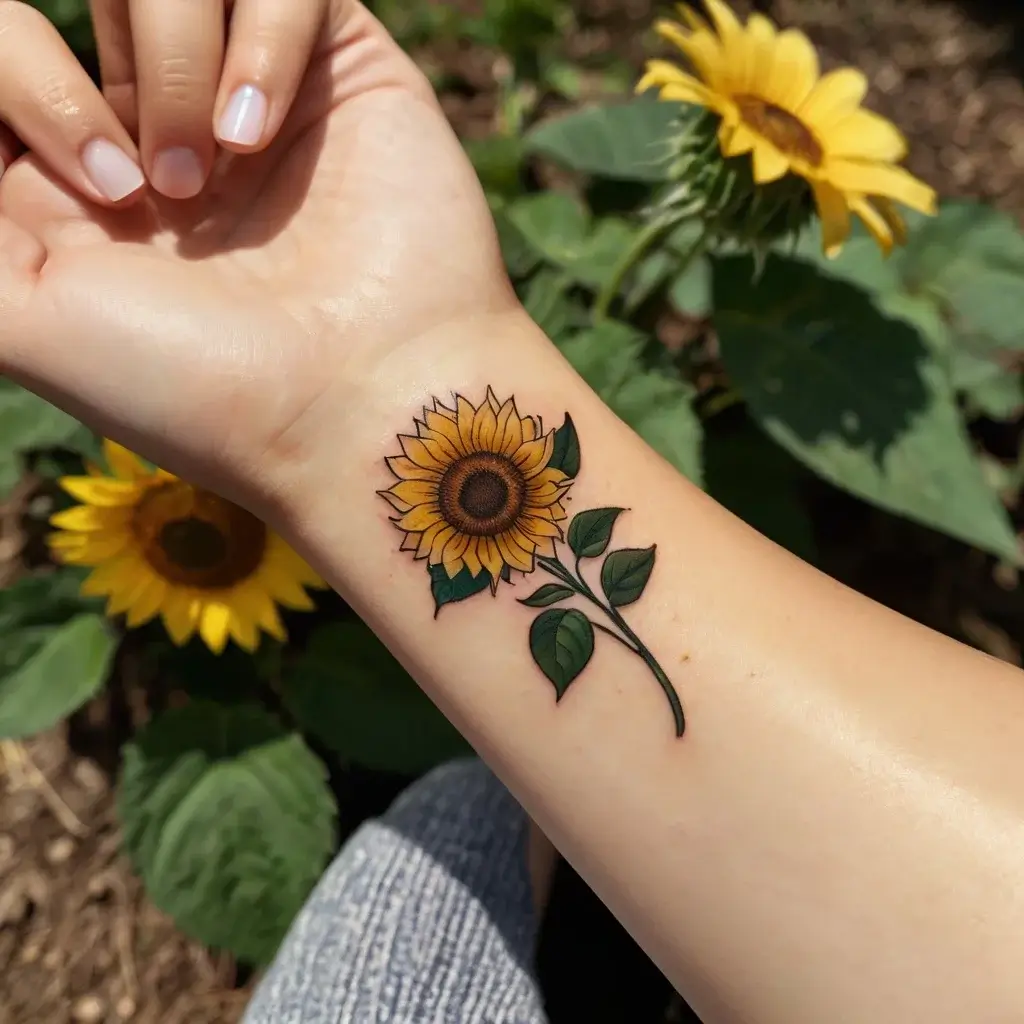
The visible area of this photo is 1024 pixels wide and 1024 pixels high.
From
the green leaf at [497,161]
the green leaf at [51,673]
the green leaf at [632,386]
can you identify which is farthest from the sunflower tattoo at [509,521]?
the green leaf at [497,161]

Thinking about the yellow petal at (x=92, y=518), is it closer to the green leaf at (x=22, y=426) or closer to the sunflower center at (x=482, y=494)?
the green leaf at (x=22, y=426)

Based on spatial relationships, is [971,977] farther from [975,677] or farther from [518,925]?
[518,925]

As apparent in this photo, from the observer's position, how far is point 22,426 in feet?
3.84

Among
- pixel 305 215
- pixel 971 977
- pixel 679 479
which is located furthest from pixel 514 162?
pixel 971 977

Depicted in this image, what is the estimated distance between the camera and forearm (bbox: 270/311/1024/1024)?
2.46ft

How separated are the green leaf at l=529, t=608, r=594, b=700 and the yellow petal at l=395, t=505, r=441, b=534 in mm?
140

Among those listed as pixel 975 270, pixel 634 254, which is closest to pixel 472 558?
pixel 634 254

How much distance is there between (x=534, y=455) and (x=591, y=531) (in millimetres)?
94

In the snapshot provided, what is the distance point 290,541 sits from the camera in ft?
3.25

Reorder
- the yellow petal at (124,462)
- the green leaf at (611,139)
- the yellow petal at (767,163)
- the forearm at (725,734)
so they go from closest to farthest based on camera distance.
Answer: the forearm at (725,734)
the yellow petal at (767,163)
the yellow petal at (124,462)
the green leaf at (611,139)

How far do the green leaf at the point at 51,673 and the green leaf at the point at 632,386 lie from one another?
71 centimetres

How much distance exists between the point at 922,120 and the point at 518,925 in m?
A: 1.77

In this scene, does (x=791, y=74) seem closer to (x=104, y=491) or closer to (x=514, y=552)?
(x=514, y=552)

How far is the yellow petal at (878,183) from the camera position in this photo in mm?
1041
